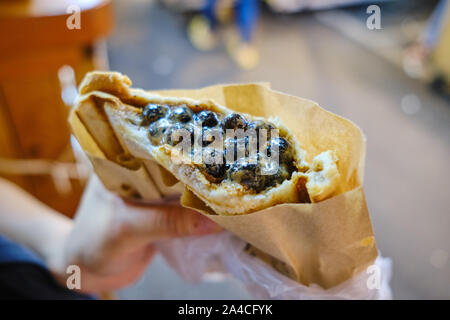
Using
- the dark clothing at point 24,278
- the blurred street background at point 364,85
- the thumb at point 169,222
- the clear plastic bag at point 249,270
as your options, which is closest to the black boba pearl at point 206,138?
the thumb at point 169,222

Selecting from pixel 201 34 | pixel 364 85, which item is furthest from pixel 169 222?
pixel 201 34

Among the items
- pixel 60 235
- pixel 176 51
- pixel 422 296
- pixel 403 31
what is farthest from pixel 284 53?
pixel 60 235

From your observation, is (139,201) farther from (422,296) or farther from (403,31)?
(403,31)

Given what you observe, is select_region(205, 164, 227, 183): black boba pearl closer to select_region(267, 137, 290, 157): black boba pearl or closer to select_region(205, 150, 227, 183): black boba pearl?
select_region(205, 150, 227, 183): black boba pearl

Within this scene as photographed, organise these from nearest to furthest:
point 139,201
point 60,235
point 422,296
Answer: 1. point 139,201
2. point 60,235
3. point 422,296

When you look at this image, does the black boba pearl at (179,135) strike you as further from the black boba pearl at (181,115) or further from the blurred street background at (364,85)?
the blurred street background at (364,85)

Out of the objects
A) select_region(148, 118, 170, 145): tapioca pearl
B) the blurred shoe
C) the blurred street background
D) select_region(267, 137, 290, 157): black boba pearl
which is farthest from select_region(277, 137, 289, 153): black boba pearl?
the blurred shoe
